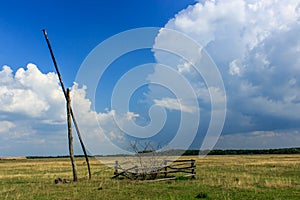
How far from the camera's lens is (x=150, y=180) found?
23578 millimetres

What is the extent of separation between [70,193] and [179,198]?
19.1ft

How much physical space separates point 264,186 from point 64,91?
15393 mm

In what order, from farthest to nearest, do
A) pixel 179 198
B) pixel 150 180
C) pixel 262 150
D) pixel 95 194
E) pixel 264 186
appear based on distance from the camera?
pixel 262 150 → pixel 150 180 → pixel 264 186 → pixel 95 194 → pixel 179 198

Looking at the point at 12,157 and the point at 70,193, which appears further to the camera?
the point at 12,157

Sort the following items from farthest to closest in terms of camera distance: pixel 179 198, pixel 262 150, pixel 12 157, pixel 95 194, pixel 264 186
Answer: pixel 262 150, pixel 12 157, pixel 264 186, pixel 95 194, pixel 179 198

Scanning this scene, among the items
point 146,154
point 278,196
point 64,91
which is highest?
point 64,91

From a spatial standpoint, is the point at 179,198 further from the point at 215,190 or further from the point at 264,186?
the point at 264,186

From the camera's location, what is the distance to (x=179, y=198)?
598 inches

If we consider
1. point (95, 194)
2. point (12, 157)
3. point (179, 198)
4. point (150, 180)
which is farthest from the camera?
point (12, 157)

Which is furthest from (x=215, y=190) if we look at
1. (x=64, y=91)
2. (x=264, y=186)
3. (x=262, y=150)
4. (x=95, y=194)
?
(x=262, y=150)

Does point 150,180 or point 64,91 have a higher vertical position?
Result: point 64,91

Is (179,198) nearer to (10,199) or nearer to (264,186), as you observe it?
(264,186)

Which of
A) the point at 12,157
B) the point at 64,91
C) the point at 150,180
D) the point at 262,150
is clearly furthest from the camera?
the point at 262,150

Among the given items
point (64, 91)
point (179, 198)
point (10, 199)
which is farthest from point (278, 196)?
point (64, 91)
